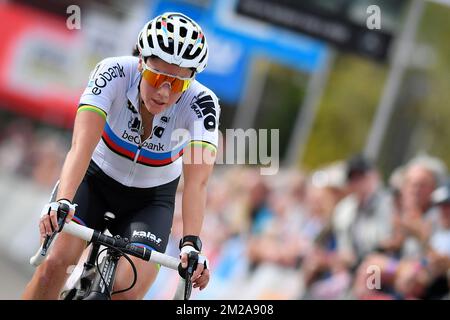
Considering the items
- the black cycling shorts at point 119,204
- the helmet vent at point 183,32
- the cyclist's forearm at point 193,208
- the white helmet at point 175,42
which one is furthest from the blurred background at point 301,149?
the helmet vent at point 183,32

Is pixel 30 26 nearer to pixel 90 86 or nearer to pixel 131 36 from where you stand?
pixel 131 36

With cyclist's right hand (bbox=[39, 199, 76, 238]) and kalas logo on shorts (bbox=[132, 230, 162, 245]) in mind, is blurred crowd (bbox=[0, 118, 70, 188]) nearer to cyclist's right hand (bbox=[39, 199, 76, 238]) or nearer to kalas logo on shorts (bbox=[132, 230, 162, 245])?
kalas logo on shorts (bbox=[132, 230, 162, 245])

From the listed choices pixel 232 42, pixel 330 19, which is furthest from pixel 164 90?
pixel 232 42

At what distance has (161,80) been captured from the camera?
19.1 ft

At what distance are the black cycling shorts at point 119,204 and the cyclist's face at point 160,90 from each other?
2.62 ft

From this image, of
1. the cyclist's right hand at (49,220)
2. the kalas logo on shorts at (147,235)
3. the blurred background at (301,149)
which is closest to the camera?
the cyclist's right hand at (49,220)

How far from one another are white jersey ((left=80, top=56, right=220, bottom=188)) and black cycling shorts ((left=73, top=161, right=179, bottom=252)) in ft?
0.19

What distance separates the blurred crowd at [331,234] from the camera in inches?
336

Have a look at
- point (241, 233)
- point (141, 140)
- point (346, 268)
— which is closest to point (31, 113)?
point (241, 233)

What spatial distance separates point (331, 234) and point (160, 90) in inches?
195

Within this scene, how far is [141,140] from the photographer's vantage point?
20.8 feet

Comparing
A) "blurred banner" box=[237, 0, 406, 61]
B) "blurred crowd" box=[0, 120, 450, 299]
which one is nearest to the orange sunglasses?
"blurred crowd" box=[0, 120, 450, 299]

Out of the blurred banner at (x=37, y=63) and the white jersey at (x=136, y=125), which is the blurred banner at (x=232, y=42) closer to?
the white jersey at (x=136, y=125)

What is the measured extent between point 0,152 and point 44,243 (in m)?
23.2
